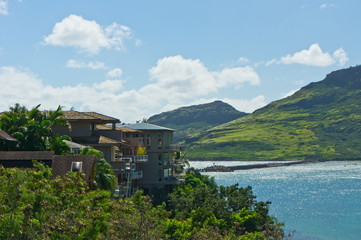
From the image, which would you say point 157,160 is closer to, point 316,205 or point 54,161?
point 54,161

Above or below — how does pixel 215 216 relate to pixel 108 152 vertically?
below

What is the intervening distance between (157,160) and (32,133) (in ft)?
111

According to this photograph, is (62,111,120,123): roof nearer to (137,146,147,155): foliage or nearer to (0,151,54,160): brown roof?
(137,146,147,155): foliage

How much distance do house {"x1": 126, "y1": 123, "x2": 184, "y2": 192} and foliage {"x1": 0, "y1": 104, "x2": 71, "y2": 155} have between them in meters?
29.0

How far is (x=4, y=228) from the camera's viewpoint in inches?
744

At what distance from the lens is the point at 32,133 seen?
4825 cm

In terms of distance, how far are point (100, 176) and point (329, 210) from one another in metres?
90.2

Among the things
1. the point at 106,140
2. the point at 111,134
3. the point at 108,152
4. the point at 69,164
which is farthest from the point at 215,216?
the point at 69,164

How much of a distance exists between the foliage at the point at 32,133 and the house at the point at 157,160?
29.0 meters

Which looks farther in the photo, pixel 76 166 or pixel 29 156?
pixel 29 156

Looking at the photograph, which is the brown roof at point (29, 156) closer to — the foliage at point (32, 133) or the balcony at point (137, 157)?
the foliage at point (32, 133)

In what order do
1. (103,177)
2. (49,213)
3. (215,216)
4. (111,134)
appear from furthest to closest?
(111,134), (215,216), (103,177), (49,213)

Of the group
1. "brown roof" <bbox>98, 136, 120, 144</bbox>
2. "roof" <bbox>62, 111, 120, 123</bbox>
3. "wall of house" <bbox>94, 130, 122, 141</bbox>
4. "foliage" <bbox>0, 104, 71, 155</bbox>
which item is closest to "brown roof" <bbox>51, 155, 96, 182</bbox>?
"foliage" <bbox>0, 104, 71, 155</bbox>

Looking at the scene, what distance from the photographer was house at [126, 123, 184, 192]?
3088 inches
